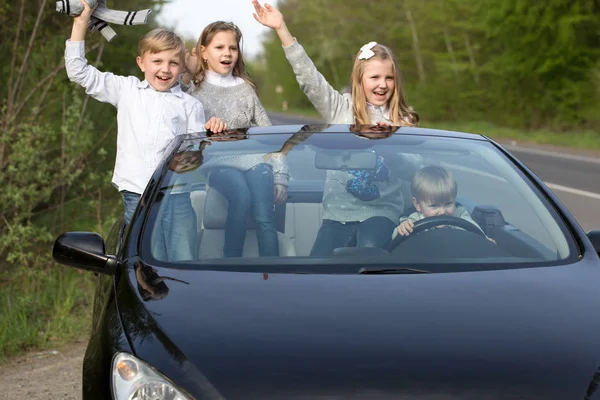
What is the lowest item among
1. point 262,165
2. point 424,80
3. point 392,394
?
point 424,80

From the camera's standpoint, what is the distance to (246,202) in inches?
159

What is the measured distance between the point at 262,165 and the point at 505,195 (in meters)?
0.94

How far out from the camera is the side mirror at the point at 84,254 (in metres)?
3.69

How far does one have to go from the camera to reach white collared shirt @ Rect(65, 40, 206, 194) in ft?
18.6

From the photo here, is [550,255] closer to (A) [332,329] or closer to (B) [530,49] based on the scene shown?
(A) [332,329]

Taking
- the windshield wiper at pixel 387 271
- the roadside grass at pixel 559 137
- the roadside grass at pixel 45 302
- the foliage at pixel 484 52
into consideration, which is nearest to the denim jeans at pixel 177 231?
the windshield wiper at pixel 387 271

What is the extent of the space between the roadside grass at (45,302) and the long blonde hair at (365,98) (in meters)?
2.12

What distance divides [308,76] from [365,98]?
33 cm

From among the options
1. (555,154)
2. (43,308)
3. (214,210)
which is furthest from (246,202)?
(555,154)

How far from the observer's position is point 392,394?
2.71 metres

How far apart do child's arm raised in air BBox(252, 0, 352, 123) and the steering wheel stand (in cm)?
207

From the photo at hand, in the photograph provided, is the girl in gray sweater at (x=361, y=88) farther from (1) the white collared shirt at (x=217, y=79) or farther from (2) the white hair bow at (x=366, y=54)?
(1) the white collared shirt at (x=217, y=79)

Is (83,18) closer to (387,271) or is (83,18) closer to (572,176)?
(387,271)

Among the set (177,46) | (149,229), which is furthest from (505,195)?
(177,46)
